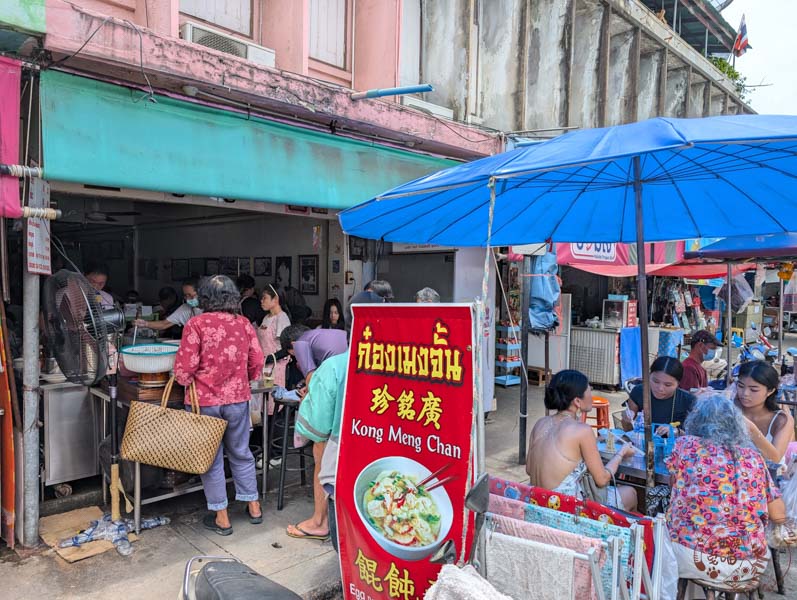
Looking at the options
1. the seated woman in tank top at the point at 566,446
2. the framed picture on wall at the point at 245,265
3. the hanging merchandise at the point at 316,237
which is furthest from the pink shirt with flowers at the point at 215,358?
the framed picture on wall at the point at 245,265

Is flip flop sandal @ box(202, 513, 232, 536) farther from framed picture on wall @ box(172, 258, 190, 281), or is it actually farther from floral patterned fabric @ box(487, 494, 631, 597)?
framed picture on wall @ box(172, 258, 190, 281)

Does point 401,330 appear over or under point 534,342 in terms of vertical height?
over

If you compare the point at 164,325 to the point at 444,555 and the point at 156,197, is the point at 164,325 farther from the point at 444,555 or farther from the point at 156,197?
the point at 444,555

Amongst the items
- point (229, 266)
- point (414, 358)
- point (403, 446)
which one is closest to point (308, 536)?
point (403, 446)

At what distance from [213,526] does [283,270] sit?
4783mm

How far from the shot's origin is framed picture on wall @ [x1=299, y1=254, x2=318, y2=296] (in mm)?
7883

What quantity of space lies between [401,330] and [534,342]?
8171 millimetres

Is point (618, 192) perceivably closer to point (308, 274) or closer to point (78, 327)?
point (78, 327)

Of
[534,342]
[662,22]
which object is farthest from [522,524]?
[662,22]

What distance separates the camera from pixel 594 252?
7.44 meters

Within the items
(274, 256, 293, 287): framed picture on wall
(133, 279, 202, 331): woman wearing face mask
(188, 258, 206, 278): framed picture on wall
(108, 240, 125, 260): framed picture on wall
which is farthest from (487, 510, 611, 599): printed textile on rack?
(108, 240, 125, 260): framed picture on wall

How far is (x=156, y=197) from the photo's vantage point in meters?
5.02

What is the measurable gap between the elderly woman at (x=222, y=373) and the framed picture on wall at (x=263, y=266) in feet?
15.2

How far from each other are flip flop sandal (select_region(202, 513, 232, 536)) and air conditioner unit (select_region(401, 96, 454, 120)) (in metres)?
5.07
